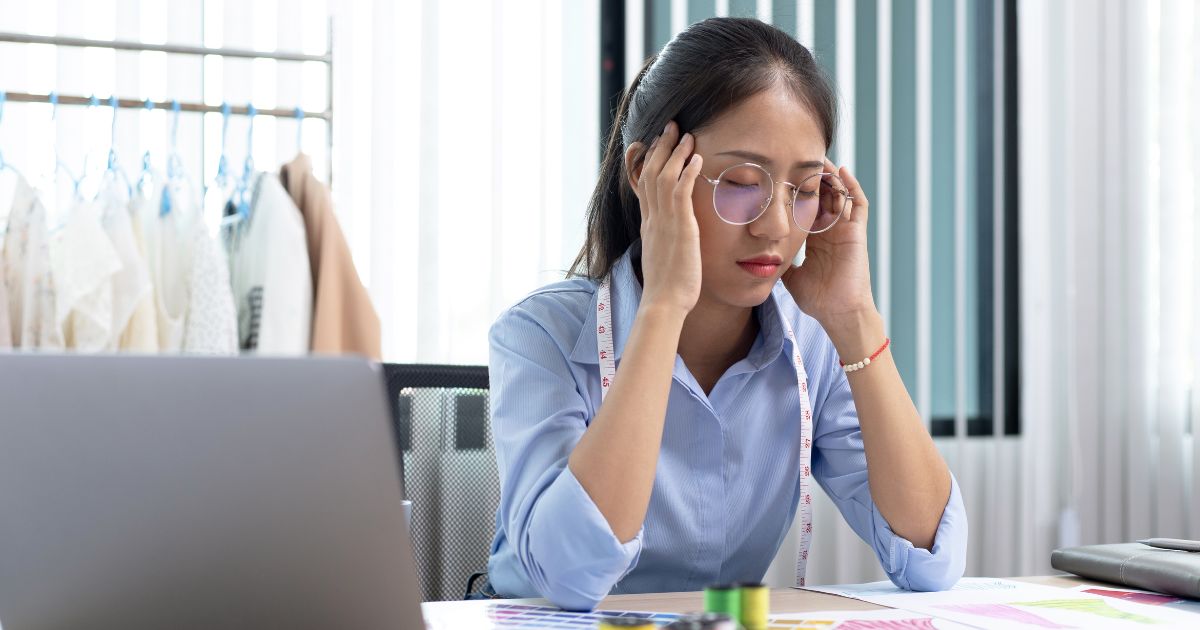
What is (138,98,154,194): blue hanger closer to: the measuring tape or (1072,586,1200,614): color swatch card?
the measuring tape

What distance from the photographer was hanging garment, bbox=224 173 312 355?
213 cm

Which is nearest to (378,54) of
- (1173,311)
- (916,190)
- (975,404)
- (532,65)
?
(532,65)

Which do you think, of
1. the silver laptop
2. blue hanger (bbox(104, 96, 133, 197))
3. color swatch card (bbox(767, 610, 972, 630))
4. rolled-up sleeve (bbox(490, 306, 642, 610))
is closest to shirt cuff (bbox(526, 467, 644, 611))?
rolled-up sleeve (bbox(490, 306, 642, 610))

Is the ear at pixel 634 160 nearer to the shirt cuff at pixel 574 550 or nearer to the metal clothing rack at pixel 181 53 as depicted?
the shirt cuff at pixel 574 550

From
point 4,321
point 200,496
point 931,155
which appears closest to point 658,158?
point 200,496

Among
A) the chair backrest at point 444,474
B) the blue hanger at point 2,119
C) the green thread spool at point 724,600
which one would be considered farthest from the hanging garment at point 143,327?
the green thread spool at point 724,600

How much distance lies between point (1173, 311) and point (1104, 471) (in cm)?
46

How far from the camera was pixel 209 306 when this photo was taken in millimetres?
2094

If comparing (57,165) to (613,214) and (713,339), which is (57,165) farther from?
(713,339)

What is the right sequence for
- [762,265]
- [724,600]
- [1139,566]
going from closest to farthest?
[724,600], [1139,566], [762,265]

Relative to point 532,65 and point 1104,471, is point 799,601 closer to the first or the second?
point 532,65

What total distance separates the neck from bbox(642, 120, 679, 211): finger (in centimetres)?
18

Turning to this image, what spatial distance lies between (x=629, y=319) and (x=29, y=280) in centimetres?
130

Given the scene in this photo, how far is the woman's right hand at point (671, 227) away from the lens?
4.13 feet
